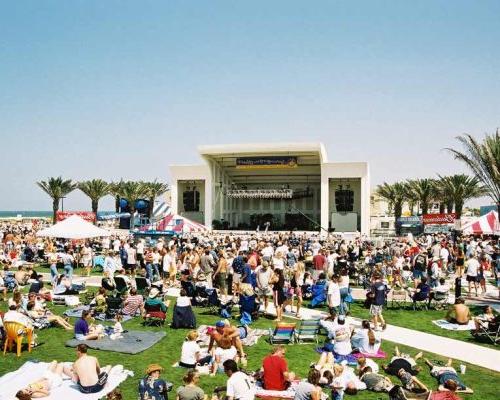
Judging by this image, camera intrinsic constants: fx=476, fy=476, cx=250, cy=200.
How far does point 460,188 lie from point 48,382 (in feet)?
138

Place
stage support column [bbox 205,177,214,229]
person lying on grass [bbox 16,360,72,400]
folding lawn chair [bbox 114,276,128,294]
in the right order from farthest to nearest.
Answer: stage support column [bbox 205,177,214,229], folding lawn chair [bbox 114,276,128,294], person lying on grass [bbox 16,360,72,400]

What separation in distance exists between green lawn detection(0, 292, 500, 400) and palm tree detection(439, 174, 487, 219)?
119 feet

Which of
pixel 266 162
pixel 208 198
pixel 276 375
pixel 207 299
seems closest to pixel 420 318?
pixel 207 299

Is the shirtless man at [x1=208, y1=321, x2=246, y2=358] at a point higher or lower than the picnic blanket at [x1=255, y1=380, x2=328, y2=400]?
higher

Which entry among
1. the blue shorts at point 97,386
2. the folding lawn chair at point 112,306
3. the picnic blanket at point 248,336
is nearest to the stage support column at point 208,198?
the folding lawn chair at point 112,306

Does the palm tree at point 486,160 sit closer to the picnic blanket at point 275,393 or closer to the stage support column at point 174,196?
the picnic blanket at point 275,393

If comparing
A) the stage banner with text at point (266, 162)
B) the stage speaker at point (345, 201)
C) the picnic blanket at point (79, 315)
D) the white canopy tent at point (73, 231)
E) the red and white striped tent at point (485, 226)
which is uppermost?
the stage banner with text at point (266, 162)

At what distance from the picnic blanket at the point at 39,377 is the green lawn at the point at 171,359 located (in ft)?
0.74

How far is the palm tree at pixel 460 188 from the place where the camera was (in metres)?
43.0

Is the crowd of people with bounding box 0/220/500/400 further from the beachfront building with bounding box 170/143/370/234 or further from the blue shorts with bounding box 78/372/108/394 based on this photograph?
the beachfront building with bounding box 170/143/370/234

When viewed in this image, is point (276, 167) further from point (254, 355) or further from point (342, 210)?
point (254, 355)

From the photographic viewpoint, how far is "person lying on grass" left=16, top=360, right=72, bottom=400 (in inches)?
286

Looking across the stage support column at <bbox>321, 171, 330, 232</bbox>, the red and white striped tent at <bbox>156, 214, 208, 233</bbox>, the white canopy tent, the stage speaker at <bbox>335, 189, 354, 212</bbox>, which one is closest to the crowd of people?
the white canopy tent

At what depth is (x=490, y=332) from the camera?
1100 centimetres
